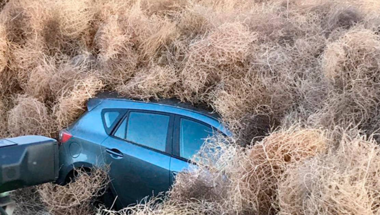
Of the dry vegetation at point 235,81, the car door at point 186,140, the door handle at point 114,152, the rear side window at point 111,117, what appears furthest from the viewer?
the rear side window at point 111,117

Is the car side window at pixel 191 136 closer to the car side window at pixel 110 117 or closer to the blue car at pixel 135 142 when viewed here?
the blue car at pixel 135 142

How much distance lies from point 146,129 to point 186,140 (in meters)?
0.55

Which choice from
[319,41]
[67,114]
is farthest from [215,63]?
[67,114]

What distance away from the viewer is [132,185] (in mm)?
4973

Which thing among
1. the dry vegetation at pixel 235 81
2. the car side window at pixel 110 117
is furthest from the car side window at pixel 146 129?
the dry vegetation at pixel 235 81

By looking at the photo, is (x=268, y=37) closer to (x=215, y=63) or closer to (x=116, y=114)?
(x=215, y=63)

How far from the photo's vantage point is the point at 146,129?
5023 mm

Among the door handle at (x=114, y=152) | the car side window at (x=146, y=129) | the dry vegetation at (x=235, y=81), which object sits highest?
the dry vegetation at (x=235, y=81)

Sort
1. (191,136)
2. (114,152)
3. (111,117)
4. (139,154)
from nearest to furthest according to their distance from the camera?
(191,136) < (139,154) < (114,152) < (111,117)

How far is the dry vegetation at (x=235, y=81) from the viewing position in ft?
10.3

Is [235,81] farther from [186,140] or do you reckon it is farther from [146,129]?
[146,129]

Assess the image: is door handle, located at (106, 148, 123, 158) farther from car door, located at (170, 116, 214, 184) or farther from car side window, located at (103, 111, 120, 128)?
car door, located at (170, 116, 214, 184)

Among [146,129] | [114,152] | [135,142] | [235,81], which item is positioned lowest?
[114,152]

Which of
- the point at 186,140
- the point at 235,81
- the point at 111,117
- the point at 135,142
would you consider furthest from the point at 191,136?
the point at 111,117
